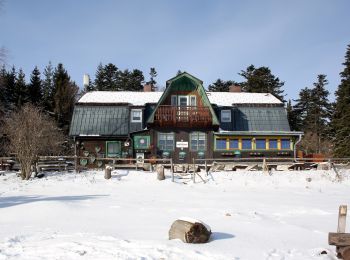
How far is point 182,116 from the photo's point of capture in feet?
96.4

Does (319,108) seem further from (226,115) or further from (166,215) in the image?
(166,215)

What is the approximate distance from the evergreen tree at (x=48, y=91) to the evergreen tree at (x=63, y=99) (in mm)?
967

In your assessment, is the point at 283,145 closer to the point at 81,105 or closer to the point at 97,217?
the point at 81,105

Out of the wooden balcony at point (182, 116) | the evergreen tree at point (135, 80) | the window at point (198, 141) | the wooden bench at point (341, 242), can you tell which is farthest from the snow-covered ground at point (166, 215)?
the evergreen tree at point (135, 80)

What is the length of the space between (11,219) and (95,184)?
9214 mm

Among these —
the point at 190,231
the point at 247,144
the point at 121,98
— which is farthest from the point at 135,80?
the point at 190,231

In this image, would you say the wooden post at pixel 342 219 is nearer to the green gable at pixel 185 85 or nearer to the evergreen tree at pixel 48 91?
the green gable at pixel 185 85

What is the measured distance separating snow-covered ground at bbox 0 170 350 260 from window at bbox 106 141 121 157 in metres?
7.90

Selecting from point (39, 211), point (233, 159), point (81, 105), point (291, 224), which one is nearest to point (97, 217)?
point (39, 211)

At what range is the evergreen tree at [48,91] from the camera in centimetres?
5200

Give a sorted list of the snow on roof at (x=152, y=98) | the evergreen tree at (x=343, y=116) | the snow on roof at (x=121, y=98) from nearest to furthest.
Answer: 1. the snow on roof at (x=121, y=98)
2. the snow on roof at (x=152, y=98)
3. the evergreen tree at (x=343, y=116)

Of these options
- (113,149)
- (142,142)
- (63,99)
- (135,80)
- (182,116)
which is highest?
(135,80)

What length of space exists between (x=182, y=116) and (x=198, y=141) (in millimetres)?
2252

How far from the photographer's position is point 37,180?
21.9m
